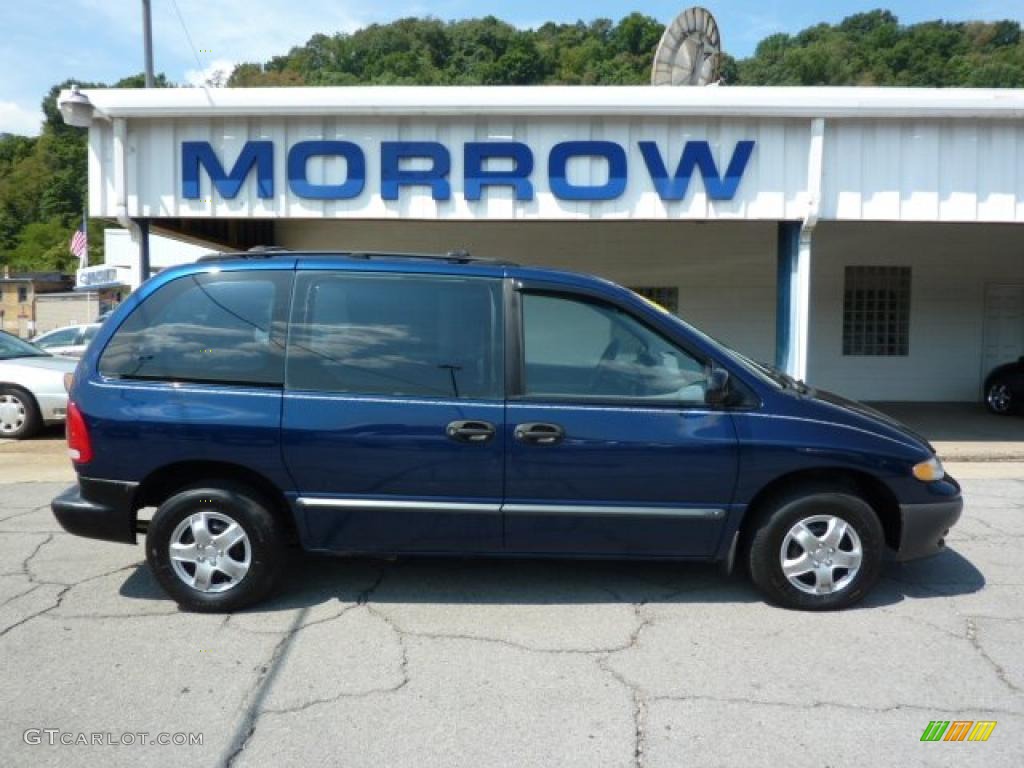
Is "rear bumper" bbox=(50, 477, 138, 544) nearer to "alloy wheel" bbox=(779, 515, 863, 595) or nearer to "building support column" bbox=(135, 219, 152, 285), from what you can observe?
"alloy wheel" bbox=(779, 515, 863, 595)

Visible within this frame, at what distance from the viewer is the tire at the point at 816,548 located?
4.24 metres

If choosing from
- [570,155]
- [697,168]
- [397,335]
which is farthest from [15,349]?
[697,168]

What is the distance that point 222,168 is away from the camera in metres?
9.05

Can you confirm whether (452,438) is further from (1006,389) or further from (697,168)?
(1006,389)

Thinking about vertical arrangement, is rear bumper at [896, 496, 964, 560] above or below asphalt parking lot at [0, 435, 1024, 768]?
above

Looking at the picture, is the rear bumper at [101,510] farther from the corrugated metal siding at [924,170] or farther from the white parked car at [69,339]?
the white parked car at [69,339]

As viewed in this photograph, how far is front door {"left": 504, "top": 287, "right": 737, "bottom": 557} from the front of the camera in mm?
4113

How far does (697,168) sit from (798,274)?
175 centimetres

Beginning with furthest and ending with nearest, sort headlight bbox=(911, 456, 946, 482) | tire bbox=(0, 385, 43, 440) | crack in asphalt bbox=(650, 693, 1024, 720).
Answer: tire bbox=(0, 385, 43, 440)
headlight bbox=(911, 456, 946, 482)
crack in asphalt bbox=(650, 693, 1024, 720)

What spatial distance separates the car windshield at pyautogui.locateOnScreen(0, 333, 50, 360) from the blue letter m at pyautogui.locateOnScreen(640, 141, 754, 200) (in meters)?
8.14

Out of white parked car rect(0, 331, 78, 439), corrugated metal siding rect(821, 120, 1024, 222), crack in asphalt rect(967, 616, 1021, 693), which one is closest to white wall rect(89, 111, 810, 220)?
corrugated metal siding rect(821, 120, 1024, 222)

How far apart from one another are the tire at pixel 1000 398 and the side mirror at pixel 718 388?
11.2m

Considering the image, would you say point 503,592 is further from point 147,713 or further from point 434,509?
point 147,713

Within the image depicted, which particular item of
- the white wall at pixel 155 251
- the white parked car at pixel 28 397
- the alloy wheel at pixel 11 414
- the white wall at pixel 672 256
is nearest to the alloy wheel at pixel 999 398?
the white wall at pixel 672 256
